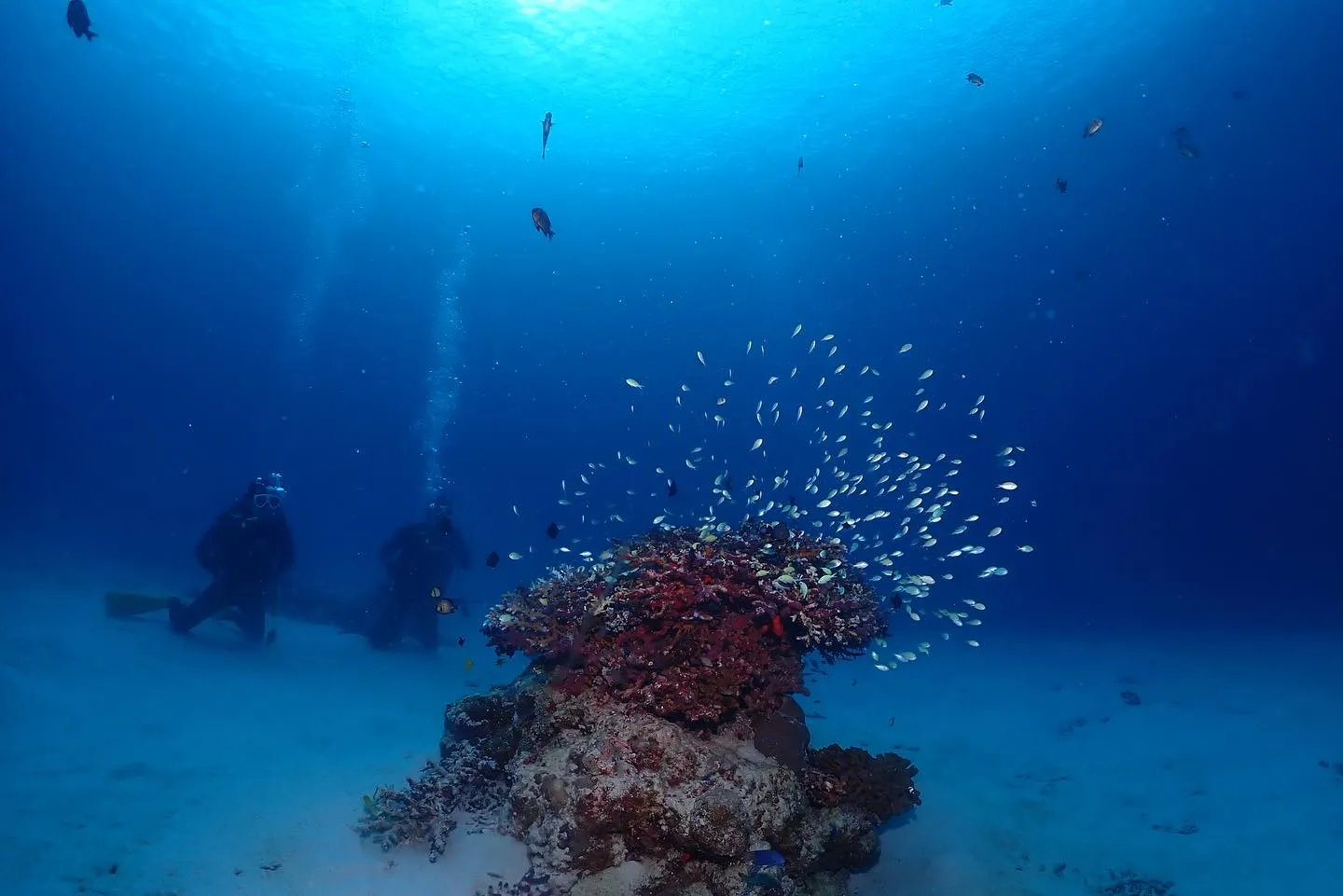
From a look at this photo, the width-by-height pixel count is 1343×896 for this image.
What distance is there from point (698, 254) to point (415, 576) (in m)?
55.1

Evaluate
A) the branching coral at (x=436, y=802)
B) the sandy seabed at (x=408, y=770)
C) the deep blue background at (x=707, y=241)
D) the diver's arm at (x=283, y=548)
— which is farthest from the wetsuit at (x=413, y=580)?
the deep blue background at (x=707, y=241)

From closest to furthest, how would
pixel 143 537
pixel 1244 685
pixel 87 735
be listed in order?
pixel 87 735, pixel 1244 685, pixel 143 537

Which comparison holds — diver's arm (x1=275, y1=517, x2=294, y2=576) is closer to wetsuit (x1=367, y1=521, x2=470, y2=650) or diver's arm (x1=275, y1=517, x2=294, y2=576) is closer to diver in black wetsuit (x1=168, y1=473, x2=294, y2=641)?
diver in black wetsuit (x1=168, y1=473, x2=294, y2=641)

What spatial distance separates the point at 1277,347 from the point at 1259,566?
26576 mm

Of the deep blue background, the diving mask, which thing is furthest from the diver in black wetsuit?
the deep blue background

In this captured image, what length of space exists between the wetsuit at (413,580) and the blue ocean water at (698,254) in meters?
4.83

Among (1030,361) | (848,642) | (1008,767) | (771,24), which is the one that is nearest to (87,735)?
(848,642)

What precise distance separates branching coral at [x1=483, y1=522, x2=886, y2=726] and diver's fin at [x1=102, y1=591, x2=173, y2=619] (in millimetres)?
12700

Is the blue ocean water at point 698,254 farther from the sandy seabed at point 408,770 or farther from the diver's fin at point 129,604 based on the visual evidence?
the diver's fin at point 129,604

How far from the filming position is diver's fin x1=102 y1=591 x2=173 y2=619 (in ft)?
46.2

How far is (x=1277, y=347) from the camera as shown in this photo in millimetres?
55875

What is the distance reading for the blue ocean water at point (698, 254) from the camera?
93.4ft

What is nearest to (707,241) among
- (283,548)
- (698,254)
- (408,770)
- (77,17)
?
(698,254)

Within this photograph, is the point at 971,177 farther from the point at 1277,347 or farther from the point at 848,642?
the point at 848,642
